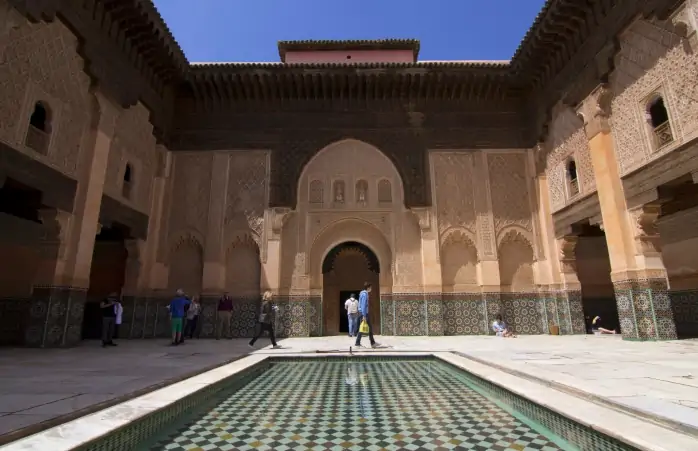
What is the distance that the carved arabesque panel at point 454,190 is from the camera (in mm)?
9141

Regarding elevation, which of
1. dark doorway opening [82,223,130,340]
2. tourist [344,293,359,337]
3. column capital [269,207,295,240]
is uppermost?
column capital [269,207,295,240]

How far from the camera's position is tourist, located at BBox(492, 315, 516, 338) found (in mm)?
7961

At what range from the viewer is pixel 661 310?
6102 millimetres

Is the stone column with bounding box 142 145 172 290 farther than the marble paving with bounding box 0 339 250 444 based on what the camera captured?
Yes

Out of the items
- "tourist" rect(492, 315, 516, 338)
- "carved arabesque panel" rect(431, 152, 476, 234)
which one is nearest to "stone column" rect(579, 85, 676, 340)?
"tourist" rect(492, 315, 516, 338)

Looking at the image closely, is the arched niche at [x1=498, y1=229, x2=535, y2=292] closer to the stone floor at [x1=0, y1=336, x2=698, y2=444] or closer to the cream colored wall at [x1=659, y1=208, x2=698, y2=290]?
the cream colored wall at [x1=659, y1=208, x2=698, y2=290]

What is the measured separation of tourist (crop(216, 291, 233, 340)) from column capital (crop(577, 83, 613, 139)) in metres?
7.84

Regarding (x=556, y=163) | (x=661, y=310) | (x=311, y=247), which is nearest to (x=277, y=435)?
(x=661, y=310)

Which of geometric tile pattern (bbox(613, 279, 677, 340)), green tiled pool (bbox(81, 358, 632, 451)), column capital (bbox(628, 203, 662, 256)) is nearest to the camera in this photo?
green tiled pool (bbox(81, 358, 632, 451))

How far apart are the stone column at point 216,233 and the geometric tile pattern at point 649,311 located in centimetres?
773

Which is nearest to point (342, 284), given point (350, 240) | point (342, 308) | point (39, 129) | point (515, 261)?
point (342, 308)

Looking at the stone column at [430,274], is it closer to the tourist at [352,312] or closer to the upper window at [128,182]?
the tourist at [352,312]

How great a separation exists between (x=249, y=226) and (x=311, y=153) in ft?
7.53

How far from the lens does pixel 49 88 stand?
594 centimetres
